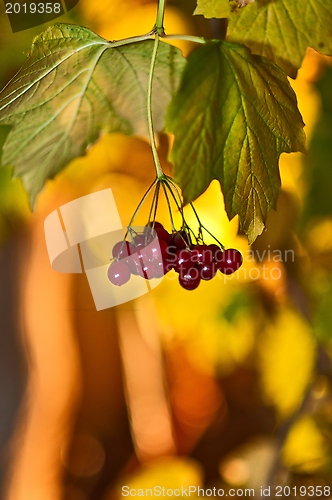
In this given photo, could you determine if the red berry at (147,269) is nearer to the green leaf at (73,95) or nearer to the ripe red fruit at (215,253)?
the ripe red fruit at (215,253)

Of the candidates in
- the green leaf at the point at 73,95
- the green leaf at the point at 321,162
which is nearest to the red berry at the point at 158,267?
A: the green leaf at the point at 73,95

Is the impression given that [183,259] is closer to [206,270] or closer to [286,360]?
[206,270]

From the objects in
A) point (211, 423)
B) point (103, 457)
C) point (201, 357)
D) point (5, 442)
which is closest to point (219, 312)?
point (201, 357)

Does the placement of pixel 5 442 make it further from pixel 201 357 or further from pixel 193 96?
pixel 193 96

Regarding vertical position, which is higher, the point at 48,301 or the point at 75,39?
the point at 75,39

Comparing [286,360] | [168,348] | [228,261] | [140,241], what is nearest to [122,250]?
[140,241]

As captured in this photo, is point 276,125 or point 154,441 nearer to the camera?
point 276,125
